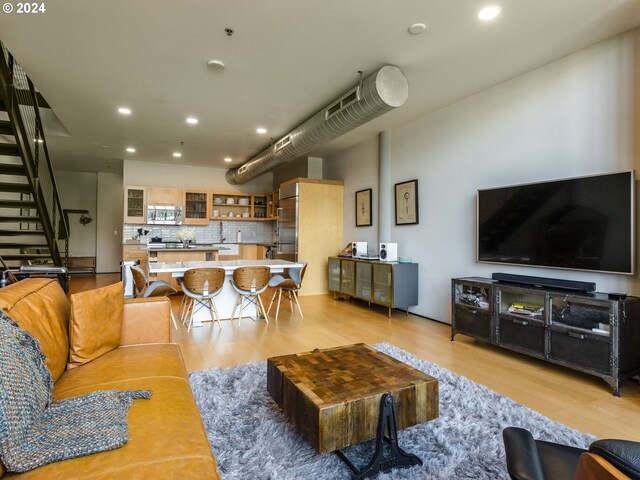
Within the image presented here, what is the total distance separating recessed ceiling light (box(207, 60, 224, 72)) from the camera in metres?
3.57

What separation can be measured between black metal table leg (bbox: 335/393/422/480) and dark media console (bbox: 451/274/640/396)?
1927 mm

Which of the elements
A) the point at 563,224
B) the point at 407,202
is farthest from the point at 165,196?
the point at 563,224

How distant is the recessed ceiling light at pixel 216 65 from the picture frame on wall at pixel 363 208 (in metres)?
3.37

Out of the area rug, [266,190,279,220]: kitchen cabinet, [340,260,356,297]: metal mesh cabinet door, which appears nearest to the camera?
the area rug

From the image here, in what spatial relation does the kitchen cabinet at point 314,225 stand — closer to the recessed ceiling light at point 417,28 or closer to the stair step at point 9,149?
the recessed ceiling light at point 417,28

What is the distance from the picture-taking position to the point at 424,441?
200 cm

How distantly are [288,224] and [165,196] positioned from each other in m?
3.13

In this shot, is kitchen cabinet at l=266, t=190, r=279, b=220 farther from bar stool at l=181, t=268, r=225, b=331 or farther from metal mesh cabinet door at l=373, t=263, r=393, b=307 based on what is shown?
bar stool at l=181, t=268, r=225, b=331

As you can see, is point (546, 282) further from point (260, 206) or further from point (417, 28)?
point (260, 206)

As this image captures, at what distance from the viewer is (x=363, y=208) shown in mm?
6504

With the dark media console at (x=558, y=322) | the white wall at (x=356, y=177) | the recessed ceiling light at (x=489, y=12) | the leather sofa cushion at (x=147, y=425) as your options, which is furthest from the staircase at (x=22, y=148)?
the dark media console at (x=558, y=322)

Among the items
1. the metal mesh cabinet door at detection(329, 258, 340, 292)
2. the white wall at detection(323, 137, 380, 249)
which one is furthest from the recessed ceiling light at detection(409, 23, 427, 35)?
the metal mesh cabinet door at detection(329, 258, 340, 292)

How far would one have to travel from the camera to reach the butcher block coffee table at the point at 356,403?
63.1 inches

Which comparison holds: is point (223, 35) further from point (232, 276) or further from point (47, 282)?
point (232, 276)
